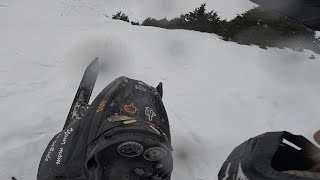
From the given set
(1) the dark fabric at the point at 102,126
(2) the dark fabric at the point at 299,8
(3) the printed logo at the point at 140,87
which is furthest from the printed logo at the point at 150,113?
(2) the dark fabric at the point at 299,8

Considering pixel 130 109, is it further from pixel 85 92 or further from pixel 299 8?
pixel 85 92

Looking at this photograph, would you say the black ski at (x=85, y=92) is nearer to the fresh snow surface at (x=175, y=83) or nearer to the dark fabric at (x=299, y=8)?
the fresh snow surface at (x=175, y=83)

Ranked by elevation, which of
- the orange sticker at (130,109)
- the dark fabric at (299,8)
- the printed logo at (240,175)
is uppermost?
the dark fabric at (299,8)

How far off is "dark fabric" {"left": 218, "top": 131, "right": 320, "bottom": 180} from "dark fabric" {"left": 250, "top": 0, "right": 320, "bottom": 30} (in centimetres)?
65

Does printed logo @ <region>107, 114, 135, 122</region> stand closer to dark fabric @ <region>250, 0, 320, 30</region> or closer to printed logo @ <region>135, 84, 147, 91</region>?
printed logo @ <region>135, 84, 147, 91</region>

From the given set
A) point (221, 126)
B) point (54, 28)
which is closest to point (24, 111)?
point (221, 126)

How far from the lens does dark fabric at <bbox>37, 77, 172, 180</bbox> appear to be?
245 centimetres

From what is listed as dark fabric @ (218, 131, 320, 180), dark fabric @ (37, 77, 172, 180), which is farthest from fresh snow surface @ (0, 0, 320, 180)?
dark fabric @ (218, 131, 320, 180)

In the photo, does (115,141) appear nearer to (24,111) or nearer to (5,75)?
(24,111)

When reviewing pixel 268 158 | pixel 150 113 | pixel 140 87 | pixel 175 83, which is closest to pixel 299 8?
pixel 268 158

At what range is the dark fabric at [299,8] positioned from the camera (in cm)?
164

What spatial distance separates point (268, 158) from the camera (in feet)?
3.74

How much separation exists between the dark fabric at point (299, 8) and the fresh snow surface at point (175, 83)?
7.98 ft

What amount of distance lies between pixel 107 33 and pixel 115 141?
24.9 ft
